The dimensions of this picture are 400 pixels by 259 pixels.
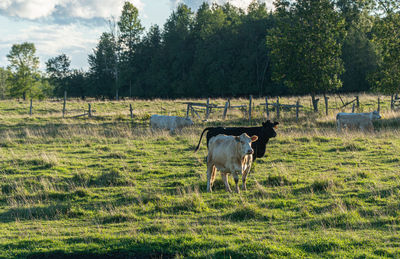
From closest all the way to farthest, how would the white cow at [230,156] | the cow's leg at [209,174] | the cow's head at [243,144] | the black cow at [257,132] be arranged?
the cow's head at [243,144]
the white cow at [230,156]
the cow's leg at [209,174]
the black cow at [257,132]

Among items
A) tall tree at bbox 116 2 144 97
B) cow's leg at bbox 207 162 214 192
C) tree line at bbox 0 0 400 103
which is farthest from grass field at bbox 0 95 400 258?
tall tree at bbox 116 2 144 97

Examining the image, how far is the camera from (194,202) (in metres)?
8.73

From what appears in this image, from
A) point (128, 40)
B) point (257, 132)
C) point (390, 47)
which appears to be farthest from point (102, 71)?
point (257, 132)

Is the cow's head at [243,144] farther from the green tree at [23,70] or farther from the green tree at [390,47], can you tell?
the green tree at [23,70]

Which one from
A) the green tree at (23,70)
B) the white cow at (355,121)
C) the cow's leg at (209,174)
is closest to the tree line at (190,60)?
the green tree at (23,70)

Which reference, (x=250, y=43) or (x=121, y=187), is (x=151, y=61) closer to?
(x=250, y=43)

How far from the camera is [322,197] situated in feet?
30.4

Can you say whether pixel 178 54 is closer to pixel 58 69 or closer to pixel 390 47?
pixel 58 69

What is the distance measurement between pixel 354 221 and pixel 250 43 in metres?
57.2

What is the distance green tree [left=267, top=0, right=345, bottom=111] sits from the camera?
2727 cm

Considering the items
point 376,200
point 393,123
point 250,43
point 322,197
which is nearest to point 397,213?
point 376,200

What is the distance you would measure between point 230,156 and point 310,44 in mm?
20591

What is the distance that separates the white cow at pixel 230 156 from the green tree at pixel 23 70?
64708 millimetres

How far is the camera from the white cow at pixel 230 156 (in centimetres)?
966
